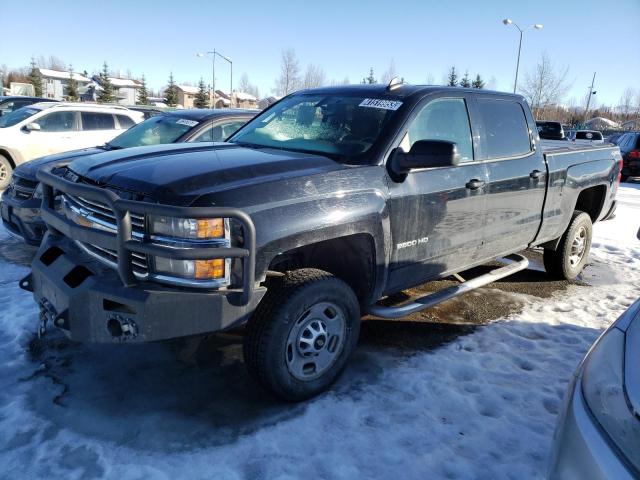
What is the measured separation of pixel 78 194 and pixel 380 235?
1.75 meters

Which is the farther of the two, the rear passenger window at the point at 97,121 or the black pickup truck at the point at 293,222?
the rear passenger window at the point at 97,121

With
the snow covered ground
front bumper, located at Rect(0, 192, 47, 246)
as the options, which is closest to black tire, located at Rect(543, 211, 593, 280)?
the snow covered ground

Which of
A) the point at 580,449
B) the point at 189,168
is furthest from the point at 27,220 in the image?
the point at 580,449

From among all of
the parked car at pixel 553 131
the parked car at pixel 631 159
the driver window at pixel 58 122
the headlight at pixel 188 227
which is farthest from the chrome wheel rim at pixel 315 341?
the parked car at pixel 631 159

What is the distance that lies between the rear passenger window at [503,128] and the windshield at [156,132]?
3.86 m

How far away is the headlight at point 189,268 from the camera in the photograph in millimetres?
2539

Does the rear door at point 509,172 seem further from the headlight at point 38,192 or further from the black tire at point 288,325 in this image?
the headlight at point 38,192

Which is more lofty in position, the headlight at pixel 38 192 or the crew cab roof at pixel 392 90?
the crew cab roof at pixel 392 90

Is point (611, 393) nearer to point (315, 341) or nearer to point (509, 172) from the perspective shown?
point (315, 341)

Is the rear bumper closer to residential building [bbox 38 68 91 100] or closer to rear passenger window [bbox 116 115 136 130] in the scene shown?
rear passenger window [bbox 116 115 136 130]

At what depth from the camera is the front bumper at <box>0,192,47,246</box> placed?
197 inches

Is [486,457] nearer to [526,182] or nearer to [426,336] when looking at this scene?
[426,336]

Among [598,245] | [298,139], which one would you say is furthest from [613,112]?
[298,139]

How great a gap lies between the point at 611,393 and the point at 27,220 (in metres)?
5.19
